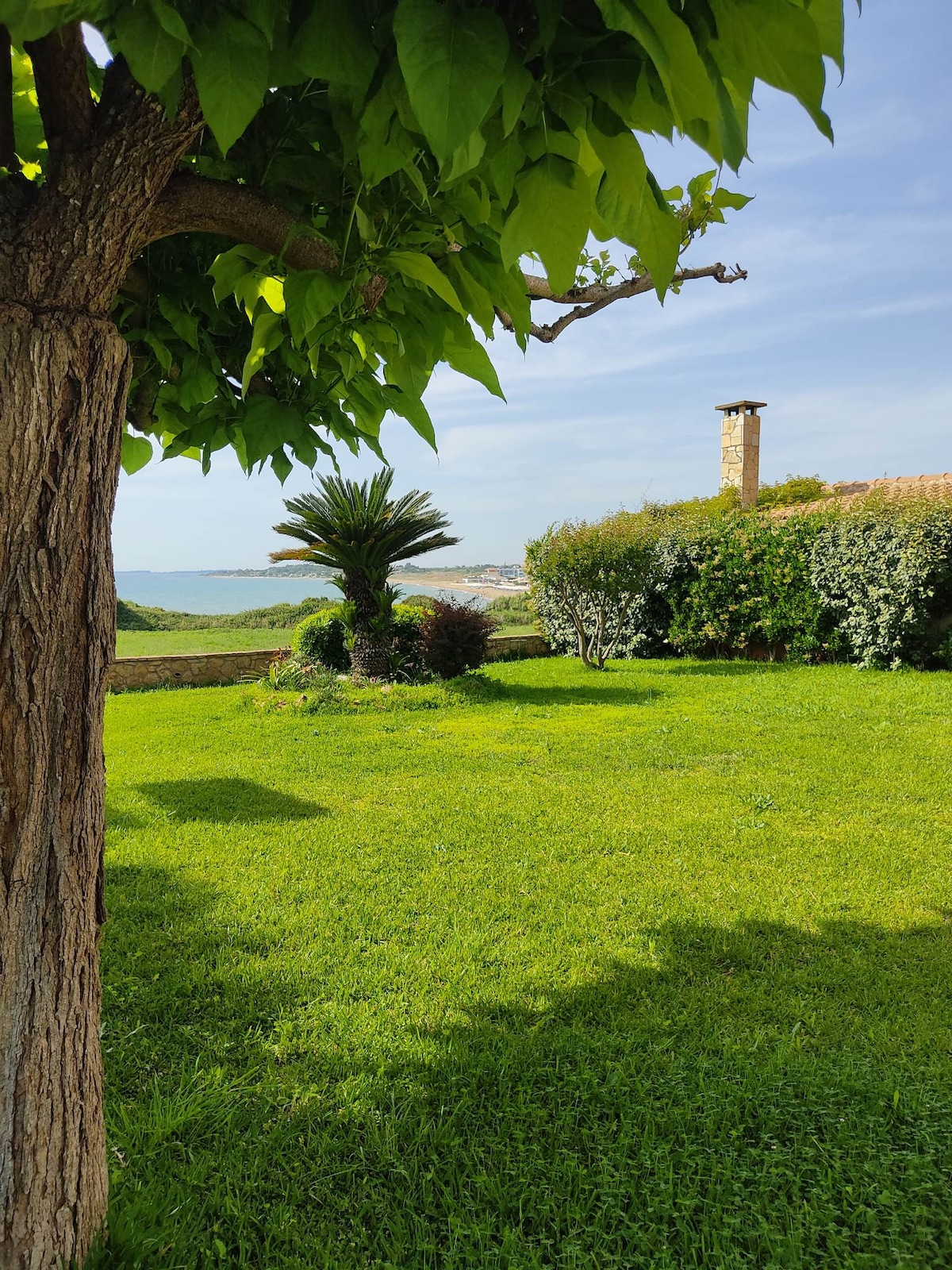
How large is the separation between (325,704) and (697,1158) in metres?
7.36

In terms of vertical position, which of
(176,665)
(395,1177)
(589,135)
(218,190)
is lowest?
(395,1177)

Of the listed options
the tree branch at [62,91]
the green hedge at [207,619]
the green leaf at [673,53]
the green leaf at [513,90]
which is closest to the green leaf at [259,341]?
the tree branch at [62,91]

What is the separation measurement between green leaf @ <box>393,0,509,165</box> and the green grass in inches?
511

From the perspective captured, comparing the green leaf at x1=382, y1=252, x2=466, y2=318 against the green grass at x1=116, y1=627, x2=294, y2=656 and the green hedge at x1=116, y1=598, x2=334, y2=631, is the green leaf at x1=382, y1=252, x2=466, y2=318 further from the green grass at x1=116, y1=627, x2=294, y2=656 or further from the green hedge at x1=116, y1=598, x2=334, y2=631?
the green hedge at x1=116, y1=598, x2=334, y2=631

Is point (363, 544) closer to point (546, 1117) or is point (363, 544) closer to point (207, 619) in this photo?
point (546, 1117)

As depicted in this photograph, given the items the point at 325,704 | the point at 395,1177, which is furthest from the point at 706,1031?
the point at 325,704

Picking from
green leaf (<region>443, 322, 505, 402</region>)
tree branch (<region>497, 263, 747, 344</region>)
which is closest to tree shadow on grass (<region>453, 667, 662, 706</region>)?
tree branch (<region>497, 263, 747, 344</region>)

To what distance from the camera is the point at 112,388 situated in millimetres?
1302

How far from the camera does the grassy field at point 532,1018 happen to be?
182 cm

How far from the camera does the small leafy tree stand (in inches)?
462

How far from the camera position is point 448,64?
0.67 m

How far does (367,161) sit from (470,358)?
1.50 feet

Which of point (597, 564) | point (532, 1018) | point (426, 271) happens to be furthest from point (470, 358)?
point (597, 564)

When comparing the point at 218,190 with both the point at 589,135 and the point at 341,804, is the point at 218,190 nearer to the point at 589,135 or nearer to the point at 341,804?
the point at 589,135
